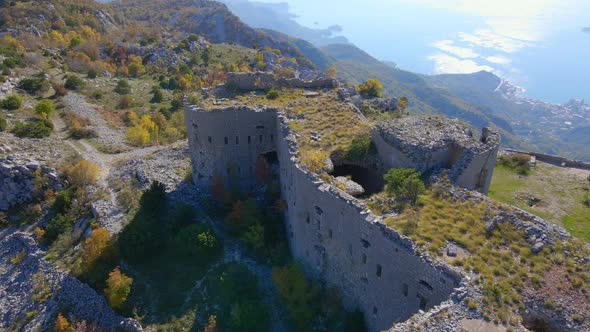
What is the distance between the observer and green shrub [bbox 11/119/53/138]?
1575 inches

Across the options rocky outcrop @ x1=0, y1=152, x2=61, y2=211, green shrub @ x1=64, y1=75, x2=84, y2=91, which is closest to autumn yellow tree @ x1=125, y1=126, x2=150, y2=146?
rocky outcrop @ x1=0, y1=152, x2=61, y2=211

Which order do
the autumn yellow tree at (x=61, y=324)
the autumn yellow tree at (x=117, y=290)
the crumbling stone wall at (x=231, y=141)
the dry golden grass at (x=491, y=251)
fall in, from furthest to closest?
1. the crumbling stone wall at (x=231, y=141)
2. the autumn yellow tree at (x=61, y=324)
3. the autumn yellow tree at (x=117, y=290)
4. the dry golden grass at (x=491, y=251)

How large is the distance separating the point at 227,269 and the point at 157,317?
15.5 feet

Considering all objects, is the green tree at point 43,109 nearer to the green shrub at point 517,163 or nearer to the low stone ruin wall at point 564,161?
the green shrub at point 517,163

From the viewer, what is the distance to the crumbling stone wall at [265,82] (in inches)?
1314

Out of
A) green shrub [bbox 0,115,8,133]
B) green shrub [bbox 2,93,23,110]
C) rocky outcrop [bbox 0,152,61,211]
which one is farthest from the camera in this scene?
green shrub [bbox 2,93,23,110]

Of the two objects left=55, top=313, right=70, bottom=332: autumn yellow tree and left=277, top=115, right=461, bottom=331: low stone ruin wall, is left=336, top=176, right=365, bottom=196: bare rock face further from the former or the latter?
left=55, top=313, right=70, bottom=332: autumn yellow tree

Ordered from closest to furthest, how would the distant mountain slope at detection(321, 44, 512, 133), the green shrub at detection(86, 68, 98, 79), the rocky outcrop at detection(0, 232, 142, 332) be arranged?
the rocky outcrop at detection(0, 232, 142, 332) → the green shrub at detection(86, 68, 98, 79) → the distant mountain slope at detection(321, 44, 512, 133)

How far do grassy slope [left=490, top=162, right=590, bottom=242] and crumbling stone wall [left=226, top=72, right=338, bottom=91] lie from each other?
651 inches

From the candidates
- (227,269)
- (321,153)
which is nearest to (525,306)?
(321,153)

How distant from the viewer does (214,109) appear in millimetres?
27531

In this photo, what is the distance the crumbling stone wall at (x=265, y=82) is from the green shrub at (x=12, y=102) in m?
26.4

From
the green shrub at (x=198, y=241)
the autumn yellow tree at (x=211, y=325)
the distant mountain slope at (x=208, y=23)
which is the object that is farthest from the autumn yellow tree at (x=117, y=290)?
the distant mountain slope at (x=208, y=23)

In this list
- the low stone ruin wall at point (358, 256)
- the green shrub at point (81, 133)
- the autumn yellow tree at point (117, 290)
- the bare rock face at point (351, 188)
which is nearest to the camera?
the low stone ruin wall at point (358, 256)
